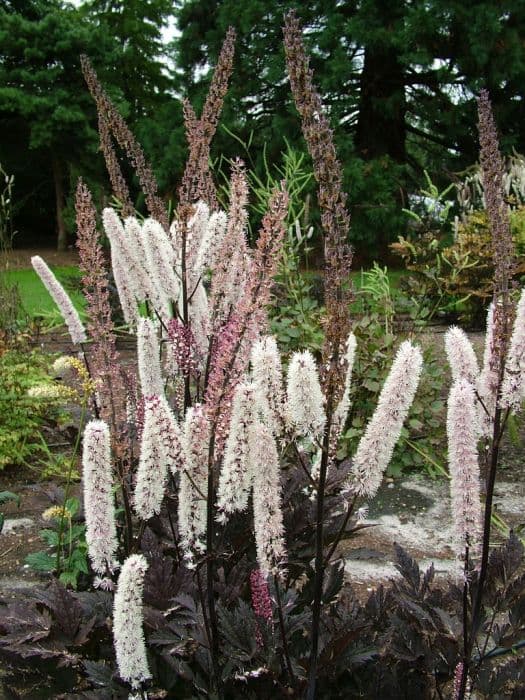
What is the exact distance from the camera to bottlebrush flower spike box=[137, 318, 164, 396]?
216 centimetres

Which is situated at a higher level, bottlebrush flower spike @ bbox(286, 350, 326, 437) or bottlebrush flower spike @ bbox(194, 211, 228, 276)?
bottlebrush flower spike @ bbox(194, 211, 228, 276)

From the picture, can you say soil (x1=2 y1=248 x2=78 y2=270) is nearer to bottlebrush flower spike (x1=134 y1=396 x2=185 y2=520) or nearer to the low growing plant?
the low growing plant

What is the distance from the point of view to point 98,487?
1.70 m

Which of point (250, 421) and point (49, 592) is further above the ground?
point (250, 421)

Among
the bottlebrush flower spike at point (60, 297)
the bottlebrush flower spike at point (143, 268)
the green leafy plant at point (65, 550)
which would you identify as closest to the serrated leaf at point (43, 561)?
the green leafy plant at point (65, 550)

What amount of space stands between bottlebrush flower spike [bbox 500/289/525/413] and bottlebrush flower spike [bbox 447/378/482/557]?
0.17 meters

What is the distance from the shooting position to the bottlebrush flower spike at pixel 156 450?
1640mm

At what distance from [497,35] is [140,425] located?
12509 millimetres

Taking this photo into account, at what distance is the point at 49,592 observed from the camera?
2229 mm

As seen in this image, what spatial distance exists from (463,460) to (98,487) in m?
0.89

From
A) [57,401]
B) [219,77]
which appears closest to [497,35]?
[57,401]

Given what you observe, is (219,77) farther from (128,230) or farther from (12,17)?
(12,17)

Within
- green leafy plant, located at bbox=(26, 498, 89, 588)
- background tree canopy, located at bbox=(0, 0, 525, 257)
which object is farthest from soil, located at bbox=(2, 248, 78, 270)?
green leafy plant, located at bbox=(26, 498, 89, 588)

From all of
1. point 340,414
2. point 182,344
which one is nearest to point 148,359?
point 182,344
